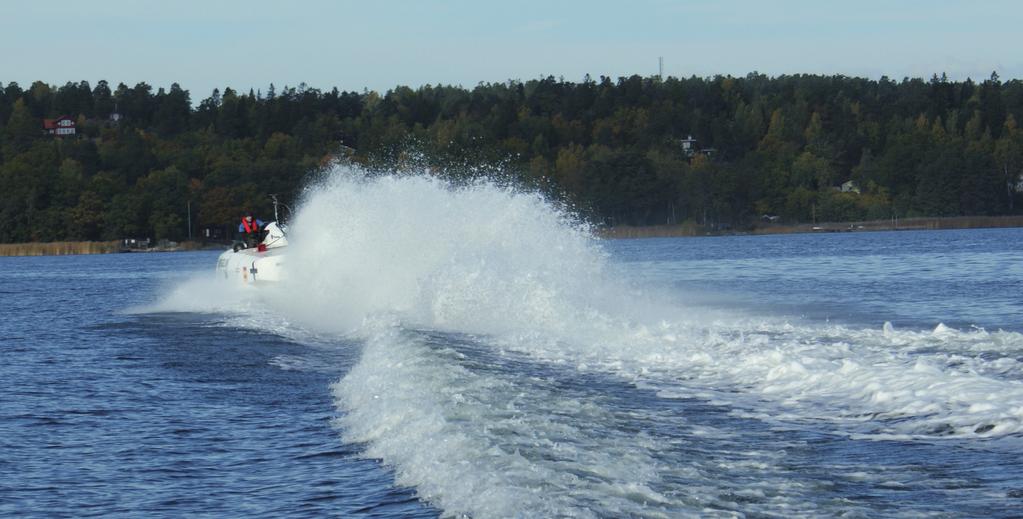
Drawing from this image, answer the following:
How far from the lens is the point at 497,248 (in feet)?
89.2

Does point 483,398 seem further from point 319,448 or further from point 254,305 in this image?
point 254,305

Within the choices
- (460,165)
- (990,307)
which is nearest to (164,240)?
(460,165)

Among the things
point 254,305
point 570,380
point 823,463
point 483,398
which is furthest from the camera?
point 254,305

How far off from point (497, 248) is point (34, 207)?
130333 millimetres

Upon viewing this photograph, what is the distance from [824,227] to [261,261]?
4968 inches

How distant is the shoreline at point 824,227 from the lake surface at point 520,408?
122m

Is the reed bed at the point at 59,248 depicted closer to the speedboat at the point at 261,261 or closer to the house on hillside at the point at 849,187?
the house on hillside at the point at 849,187

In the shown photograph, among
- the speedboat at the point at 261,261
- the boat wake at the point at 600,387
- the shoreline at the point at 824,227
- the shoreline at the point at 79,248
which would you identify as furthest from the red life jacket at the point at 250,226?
the shoreline at the point at 824,227

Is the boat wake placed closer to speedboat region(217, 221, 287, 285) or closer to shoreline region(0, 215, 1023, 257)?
speedboat region(217, 221, 287, 285)

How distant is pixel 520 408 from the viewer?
12273mm

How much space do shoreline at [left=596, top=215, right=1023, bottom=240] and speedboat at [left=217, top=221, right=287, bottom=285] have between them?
109791mm

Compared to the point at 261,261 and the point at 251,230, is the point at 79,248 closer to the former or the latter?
the point at 251,230

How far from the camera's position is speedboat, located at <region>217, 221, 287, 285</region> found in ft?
106

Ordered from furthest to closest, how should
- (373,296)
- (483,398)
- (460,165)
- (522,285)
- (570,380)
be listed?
(460,165)
(373,296)
(522,285)
(570,380)
(483,398)
